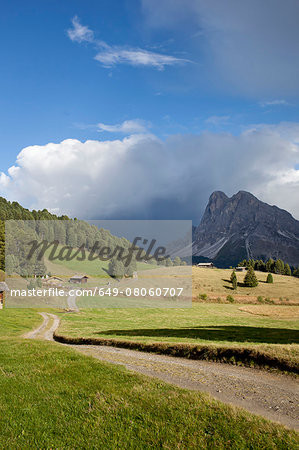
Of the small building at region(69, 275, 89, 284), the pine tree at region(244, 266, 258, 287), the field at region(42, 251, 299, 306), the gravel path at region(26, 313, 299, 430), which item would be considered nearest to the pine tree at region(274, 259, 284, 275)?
the field at region(42, 251, 299, 306)

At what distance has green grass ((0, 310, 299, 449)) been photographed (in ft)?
21.9

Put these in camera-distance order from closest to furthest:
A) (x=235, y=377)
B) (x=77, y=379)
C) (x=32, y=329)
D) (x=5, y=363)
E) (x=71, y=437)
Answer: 1. (x=71, y=437)
2. (x=77, y=379)
3. (x=235, y=377)
4. (x=5, y=363)
5. (x=32, y=329)

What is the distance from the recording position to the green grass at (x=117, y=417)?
6668 mm

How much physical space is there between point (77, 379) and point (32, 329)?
3159 cm

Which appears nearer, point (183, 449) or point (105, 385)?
point (183, 449)

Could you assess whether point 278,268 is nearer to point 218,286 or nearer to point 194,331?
point 218,286

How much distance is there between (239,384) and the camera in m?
11.7

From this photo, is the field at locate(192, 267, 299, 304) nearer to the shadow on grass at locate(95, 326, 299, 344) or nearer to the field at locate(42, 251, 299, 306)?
the field at locate(42, 251, 299, 306)

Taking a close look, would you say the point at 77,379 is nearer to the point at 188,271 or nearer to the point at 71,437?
the point at 71,437

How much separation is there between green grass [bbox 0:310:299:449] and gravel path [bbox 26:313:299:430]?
1662mm

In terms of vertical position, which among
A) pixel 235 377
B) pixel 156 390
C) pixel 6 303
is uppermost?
pixel 156 390

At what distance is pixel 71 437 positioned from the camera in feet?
23.0

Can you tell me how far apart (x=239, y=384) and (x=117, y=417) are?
616cm

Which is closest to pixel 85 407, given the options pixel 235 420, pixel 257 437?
pixel 235 420
